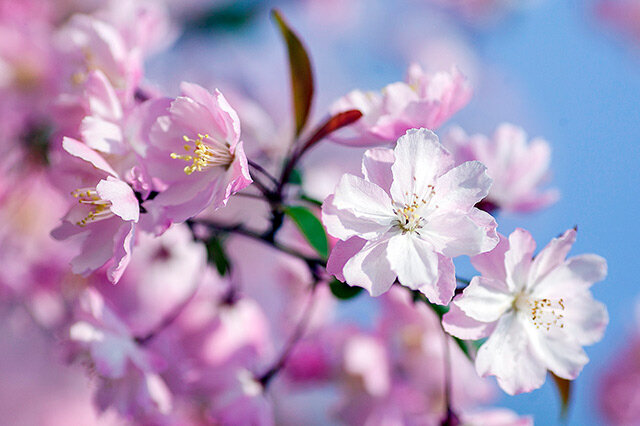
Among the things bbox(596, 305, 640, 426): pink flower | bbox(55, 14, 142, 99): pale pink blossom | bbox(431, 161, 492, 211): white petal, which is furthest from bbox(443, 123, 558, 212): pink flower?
bbox(596, 305, 640, 426): pink flower

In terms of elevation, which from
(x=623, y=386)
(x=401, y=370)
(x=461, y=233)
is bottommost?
(x=623, y=386)

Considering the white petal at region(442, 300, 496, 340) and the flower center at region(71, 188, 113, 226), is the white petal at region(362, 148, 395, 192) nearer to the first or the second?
the white petal at region(442, 300, 496, 340)

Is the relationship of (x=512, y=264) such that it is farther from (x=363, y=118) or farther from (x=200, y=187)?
(x=200, y=187)

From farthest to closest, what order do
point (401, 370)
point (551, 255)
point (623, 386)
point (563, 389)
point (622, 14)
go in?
point (622, 14)
point (623, 386)
point (401, 370)
point (563, 389)
point (551, 255)

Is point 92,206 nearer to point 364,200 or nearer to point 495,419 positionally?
point 364,200

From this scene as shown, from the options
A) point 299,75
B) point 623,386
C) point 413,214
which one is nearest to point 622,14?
point 623,386

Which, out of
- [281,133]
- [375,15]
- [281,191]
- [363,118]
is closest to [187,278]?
[281,133]

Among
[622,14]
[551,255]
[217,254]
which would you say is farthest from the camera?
[622,14]
